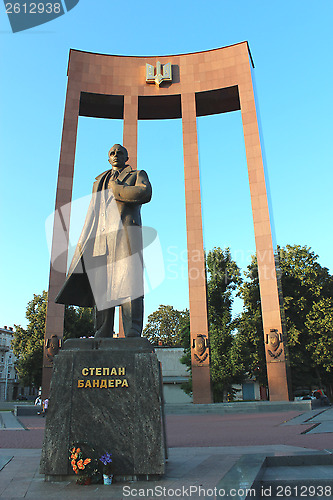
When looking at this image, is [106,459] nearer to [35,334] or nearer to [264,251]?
[264,251]

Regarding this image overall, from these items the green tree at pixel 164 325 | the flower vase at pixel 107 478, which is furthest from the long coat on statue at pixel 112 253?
the green tree at pixel 164 325

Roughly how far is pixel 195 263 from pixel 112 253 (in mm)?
16815

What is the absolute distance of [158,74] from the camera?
980 inches

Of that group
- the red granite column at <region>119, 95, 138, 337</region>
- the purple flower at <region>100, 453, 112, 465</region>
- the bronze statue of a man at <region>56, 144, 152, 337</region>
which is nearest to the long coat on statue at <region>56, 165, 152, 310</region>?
the bronze statue of a man at <region>56, 144, 152, 337</region>

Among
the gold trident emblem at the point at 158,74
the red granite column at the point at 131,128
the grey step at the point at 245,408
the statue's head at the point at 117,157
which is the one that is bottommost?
the grey step at the point at 245,408

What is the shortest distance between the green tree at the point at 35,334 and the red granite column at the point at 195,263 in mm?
12453

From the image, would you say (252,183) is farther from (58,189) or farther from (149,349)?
(149,349)

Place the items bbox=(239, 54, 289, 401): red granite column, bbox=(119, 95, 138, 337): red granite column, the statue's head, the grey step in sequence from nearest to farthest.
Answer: the statue's head, the grey step, bbox=(239, 54, 289, 401): red granite column, bbox=(119, 95, 138, 337): red granite column

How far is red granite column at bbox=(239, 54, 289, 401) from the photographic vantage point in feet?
65.0

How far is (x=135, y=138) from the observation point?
2345 centimetres

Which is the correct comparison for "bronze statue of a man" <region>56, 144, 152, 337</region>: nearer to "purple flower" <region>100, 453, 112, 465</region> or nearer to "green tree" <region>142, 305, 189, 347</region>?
"purple flower" <region>100, 453, 112, 465</region>

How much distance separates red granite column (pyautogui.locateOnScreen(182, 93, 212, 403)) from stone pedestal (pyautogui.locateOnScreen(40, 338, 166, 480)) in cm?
1664

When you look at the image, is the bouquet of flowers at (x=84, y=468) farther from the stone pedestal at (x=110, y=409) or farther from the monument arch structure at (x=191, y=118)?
the monument arch structure at (x=191, y=118)

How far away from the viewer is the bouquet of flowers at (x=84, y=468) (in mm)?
3543
